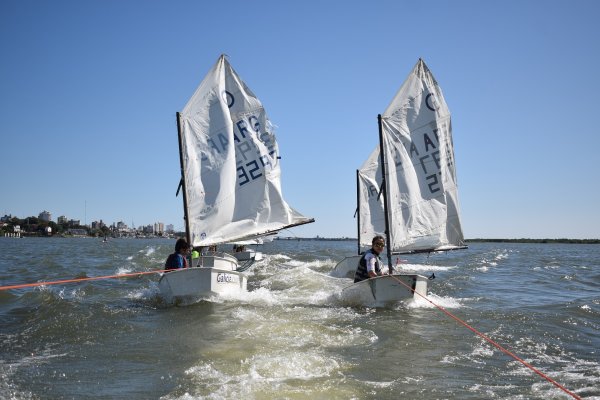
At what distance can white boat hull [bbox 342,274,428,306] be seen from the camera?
12195 mm

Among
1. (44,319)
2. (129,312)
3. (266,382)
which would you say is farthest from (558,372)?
(44,319)

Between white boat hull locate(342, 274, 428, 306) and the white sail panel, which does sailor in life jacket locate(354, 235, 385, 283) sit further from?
the white sail panel

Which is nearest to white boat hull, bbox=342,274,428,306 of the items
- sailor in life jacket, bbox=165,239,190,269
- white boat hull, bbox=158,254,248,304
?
white boat hull, bbox=158,254,248,304

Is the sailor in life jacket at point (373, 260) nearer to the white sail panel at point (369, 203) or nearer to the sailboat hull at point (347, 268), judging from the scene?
the sailboat hull at point (347, 268)

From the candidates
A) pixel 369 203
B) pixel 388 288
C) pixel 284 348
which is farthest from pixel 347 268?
pixel 284 348

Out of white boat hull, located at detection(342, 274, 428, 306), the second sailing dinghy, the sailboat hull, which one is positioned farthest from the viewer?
the sailboat hull

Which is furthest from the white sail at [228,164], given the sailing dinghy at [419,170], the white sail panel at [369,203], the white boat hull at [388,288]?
the white sail panel at [369,203]

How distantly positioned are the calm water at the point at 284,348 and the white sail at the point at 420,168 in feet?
6.43

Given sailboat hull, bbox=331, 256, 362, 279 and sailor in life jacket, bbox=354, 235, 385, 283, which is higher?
sailor in life jacket, bbox=354, 235, 385, 283

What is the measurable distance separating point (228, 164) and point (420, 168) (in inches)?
212

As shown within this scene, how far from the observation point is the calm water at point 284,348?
6301 millimetres

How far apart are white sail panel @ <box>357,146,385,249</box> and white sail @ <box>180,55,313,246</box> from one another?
10.4 meters

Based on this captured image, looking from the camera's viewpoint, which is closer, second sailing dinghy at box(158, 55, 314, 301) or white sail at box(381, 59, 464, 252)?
white sail at box(381, 59, 464, 252)

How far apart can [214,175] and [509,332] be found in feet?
27.7
